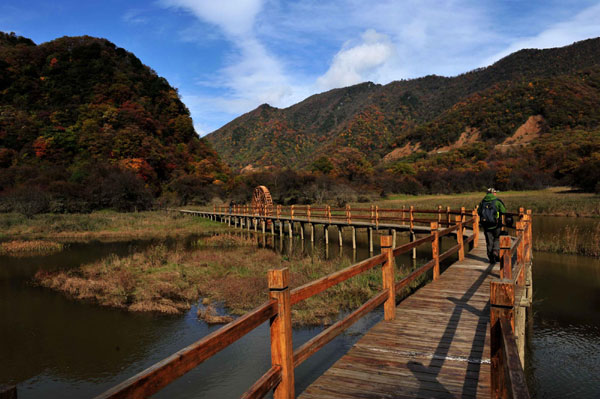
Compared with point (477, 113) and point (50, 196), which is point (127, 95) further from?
point (477, 113)

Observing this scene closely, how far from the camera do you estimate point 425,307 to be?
6.66m

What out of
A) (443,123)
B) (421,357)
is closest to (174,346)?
(421,357)

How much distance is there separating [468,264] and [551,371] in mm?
3368

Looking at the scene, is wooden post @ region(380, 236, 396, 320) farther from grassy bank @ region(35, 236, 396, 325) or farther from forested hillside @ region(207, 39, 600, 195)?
forested hillside @ region(207, 39, 600, 195)

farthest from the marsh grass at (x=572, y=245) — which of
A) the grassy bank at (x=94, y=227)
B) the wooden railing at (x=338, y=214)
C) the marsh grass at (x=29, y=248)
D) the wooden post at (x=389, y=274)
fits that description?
the marsh grass at (x=29, y=248)

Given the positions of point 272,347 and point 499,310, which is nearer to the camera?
point 499,310

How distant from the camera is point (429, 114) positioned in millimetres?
125250

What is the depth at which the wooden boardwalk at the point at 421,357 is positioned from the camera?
365 cm

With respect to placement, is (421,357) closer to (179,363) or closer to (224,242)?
(179,363)

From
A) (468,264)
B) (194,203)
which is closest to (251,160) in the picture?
(194,203)

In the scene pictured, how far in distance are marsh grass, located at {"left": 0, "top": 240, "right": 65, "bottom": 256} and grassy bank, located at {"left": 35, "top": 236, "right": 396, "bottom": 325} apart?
20.7 ft

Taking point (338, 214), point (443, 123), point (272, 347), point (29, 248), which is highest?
point (443, 123)

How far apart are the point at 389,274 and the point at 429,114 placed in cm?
12936

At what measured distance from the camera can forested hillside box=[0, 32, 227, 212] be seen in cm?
4362
